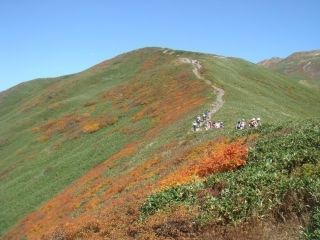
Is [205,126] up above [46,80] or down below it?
below

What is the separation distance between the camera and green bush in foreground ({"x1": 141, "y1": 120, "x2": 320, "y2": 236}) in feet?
47.1

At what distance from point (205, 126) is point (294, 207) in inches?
1083

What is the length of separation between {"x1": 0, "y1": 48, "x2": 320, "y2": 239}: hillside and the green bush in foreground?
2091mm

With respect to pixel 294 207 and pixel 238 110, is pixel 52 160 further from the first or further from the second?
pixel 294 207

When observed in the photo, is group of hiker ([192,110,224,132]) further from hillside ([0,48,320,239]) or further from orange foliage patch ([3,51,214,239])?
orange foliage patch ([3,51,214,239])

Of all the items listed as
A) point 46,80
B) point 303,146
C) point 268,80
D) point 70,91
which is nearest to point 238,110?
point 303,146

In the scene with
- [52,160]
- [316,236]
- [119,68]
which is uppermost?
→ [119,68]

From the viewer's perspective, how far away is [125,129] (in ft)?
220

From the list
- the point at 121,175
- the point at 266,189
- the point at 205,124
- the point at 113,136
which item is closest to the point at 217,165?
the point at 266,189

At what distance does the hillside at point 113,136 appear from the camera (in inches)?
1230

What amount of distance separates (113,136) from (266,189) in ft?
172

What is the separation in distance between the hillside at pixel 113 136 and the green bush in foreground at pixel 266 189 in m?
2.09

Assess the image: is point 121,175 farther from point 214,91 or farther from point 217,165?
point 214,91

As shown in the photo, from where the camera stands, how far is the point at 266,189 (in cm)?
1544
